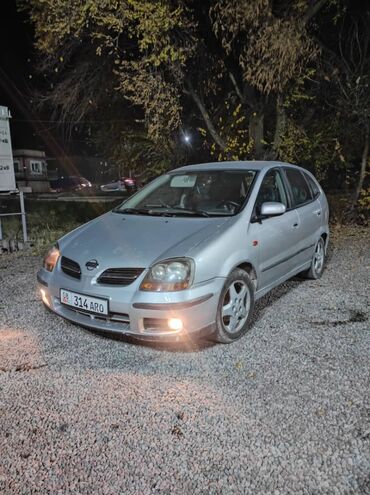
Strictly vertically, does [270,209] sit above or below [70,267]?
above

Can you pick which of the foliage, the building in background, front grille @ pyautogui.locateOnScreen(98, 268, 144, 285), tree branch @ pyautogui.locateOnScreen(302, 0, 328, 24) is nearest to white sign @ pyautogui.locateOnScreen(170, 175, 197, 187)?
front grille @ pyautogui.locateOnScreen(98, 268, 144, 285)

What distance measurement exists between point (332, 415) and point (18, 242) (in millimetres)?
6796

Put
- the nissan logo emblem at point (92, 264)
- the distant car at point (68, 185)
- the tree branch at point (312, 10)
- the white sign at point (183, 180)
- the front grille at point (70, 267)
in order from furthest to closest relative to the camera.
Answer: the distant car at point (68, 185)
the tree branch at point (312, 10)
the white sign at point (183, 180)
the front grille at point (70, 267)
the nissan logo emblem at point (92, 264)

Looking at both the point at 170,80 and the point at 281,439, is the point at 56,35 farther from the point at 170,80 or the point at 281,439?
the point at 281,439

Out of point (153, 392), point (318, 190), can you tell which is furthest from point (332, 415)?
point (318, 190)

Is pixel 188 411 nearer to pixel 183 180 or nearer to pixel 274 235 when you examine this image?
pixel 274 235

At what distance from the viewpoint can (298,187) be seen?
16.9ft

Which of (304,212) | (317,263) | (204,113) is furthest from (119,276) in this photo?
(204,113)

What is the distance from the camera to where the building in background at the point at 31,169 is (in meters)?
30.6

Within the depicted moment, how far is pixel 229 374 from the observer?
314 cm

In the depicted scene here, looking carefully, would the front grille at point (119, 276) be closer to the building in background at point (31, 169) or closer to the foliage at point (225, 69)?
the foliage at point (225, 69)

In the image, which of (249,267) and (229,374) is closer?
(229,374)

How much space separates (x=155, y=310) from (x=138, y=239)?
0.73 meters

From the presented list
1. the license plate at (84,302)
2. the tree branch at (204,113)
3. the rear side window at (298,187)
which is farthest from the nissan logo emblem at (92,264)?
the tree branch at (204,113)
